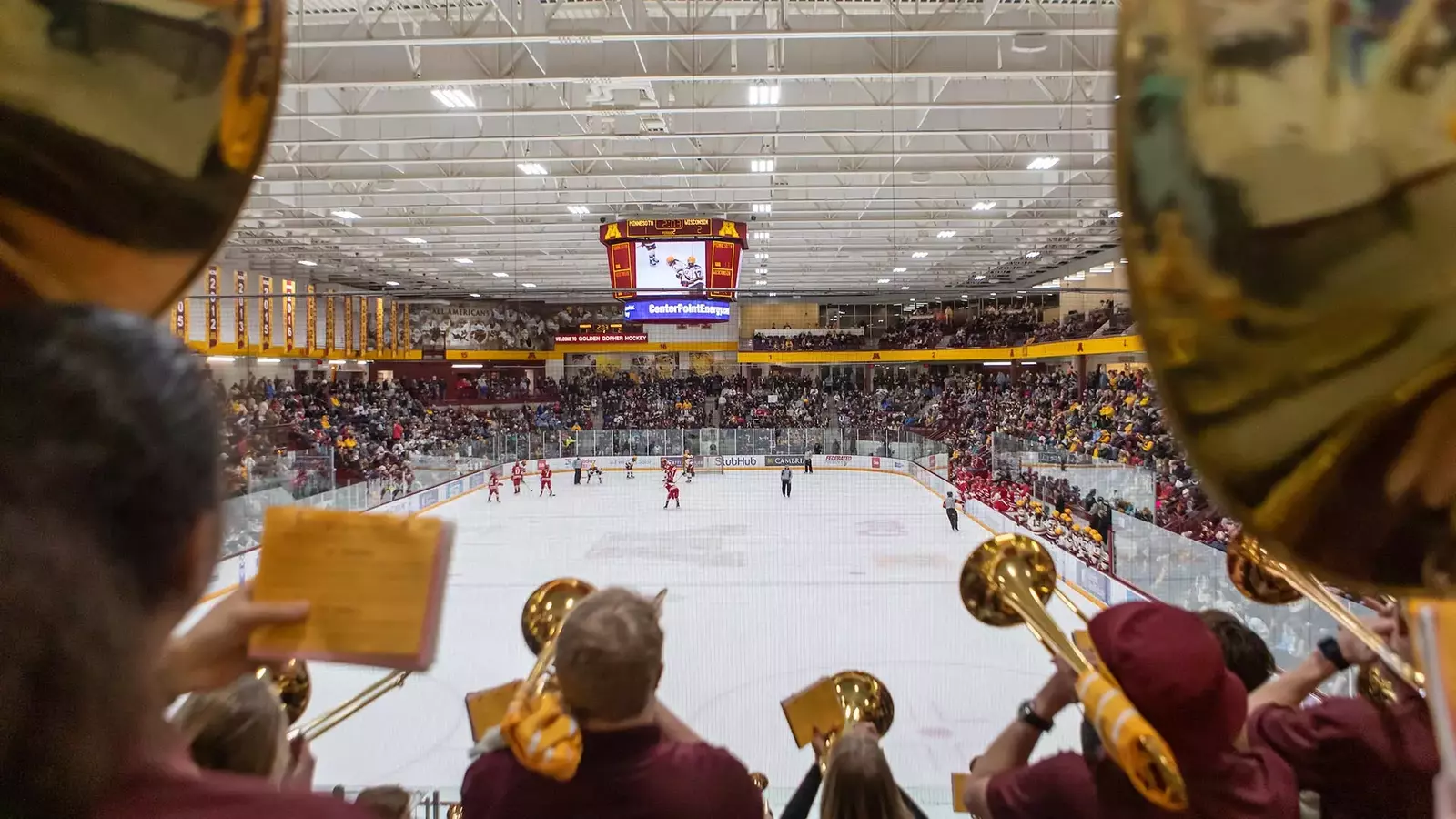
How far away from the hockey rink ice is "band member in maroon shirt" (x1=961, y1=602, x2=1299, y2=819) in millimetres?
957

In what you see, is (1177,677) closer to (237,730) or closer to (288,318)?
(237,730)

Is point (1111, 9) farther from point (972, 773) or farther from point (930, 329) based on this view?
point (930, 329)

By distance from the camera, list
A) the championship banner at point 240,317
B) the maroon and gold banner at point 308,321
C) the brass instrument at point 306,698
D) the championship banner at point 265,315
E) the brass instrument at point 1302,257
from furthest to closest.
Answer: the maroon and gold banner at point 308,321 → the championship banner at point 265,315 → the championship banner at point 240,317 → the brass instrument at point 306,698 → the brass instrument at point 1302,257

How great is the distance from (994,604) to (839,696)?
0.49 metres

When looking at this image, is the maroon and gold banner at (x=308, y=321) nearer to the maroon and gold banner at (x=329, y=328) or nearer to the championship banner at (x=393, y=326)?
the maroon and gold banner at (x=329, y=328)

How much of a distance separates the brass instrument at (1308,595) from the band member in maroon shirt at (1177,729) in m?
0.19

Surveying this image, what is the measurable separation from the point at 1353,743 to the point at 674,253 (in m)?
9.65

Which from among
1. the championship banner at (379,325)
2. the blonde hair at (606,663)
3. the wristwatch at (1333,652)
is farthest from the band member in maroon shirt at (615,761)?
the championship banner at (379,325)

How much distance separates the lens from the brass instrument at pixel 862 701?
1.84 metres

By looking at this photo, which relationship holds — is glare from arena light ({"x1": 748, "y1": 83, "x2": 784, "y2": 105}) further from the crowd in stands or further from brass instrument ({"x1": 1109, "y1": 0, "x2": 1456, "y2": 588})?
the crowd in stands

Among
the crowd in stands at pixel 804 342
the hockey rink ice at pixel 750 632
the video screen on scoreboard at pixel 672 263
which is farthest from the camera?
the crowd in stands at pixel 804 342

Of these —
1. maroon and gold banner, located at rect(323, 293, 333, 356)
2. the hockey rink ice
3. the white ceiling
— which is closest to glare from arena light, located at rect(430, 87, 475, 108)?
the white ceiling

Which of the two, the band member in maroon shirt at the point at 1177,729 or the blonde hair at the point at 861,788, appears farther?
the blonde hair at the point at 861,788

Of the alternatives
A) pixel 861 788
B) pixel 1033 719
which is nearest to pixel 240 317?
pixel 861 788
